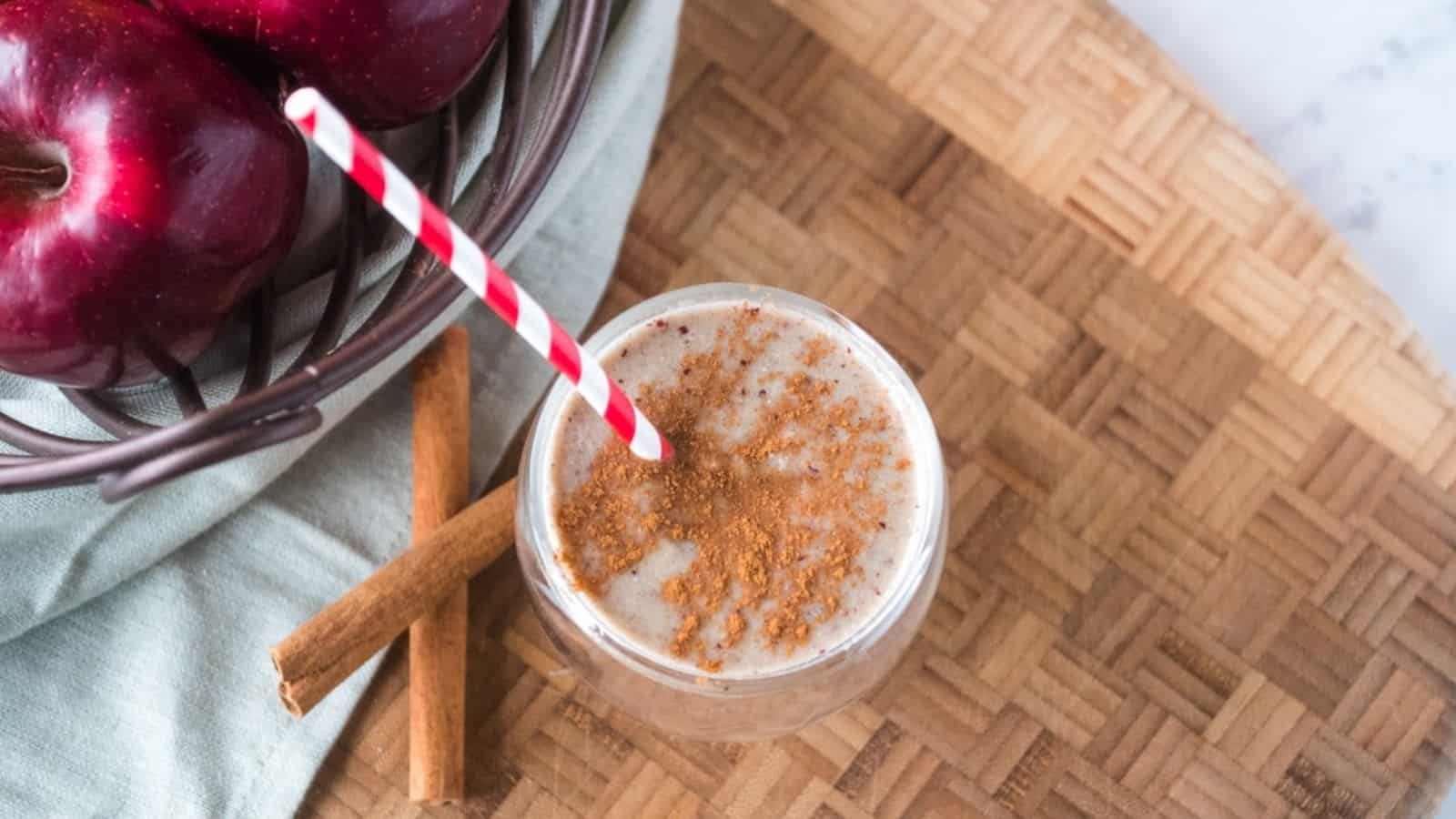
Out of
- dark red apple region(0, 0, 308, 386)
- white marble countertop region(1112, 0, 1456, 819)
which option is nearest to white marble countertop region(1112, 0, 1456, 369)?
white marble countertop region(1112, 0, 1456, 819)

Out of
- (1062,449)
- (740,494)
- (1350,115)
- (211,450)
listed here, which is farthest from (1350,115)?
(211,450)

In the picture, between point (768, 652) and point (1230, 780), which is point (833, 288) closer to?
point (768, 652)

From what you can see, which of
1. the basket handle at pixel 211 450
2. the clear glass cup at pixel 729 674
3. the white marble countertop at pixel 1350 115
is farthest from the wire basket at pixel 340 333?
the white marble countertop at pixel 1350 115

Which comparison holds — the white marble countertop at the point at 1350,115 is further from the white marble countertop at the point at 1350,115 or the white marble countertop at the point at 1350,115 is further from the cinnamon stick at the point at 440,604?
the cinnamon stick at the point at 440,604

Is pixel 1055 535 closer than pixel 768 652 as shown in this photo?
No

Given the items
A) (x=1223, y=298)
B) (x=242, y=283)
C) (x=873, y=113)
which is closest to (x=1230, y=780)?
(x=1223, y=298)

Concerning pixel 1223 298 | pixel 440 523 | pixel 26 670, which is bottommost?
pixel 26 670

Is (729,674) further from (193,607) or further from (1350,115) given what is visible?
(1350,115)
